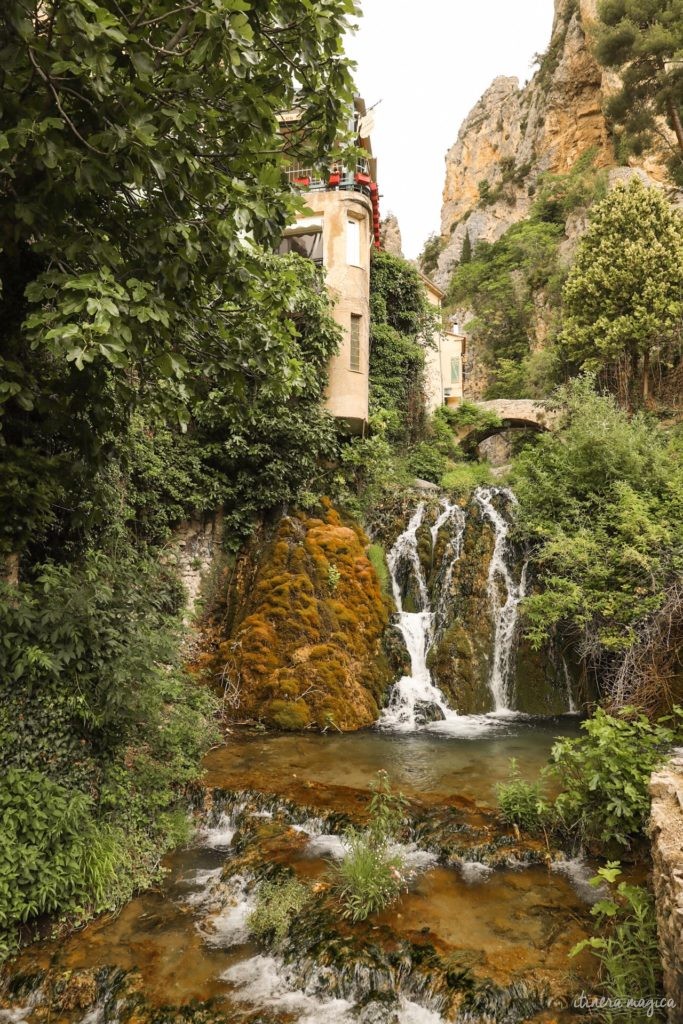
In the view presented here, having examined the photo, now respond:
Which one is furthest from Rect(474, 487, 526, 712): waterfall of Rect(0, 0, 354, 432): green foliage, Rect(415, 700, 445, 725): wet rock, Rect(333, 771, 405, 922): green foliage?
Rect(0, 0, 354, 432): green foliage

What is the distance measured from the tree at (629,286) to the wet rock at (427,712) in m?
13.6

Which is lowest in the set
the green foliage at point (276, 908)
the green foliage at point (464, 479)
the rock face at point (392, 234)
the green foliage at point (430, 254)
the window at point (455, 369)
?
the green foliage at point (276, 908)

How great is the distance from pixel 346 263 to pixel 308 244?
1.63 metres

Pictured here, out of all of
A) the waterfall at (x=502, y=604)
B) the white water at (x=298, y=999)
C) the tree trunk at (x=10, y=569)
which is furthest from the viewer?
the waterfall at (x=502, y=604)


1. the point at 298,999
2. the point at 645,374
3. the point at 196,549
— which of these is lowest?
the point at 298,999

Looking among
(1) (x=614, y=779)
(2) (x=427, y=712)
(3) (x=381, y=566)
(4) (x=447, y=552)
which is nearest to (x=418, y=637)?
(2) (x=427, y=712)

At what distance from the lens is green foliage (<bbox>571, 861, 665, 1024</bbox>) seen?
12.4ft

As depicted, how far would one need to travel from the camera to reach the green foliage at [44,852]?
4.56 metres

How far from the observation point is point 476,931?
482cm

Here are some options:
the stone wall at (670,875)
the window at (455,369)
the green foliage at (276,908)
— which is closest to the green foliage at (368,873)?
the green foliage at (276,908)

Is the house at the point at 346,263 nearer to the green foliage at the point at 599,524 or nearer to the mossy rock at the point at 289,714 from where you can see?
the green foliage at the point at 599,524

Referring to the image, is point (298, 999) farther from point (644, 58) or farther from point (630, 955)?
point (644, 58)

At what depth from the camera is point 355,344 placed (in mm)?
15820

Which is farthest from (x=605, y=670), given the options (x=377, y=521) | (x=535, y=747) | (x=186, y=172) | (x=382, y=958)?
(x=186, y=172)
